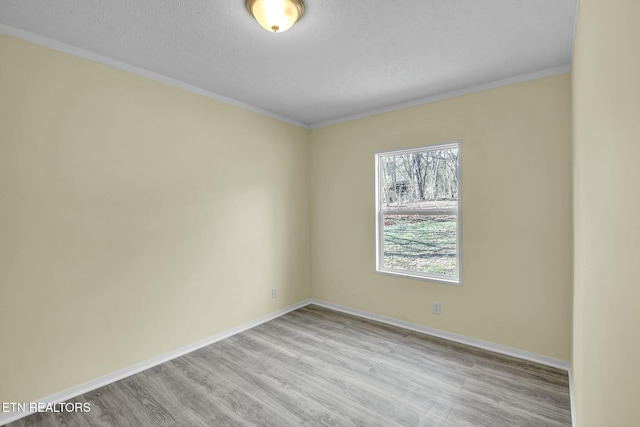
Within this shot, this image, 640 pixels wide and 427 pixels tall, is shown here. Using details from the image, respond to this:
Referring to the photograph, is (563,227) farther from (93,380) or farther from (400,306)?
(93,380)

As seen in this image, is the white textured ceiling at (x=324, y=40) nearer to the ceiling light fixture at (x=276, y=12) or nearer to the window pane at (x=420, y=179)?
the ceiling light fixture at (x=276, y=12)

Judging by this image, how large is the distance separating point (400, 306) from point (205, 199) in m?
2.50

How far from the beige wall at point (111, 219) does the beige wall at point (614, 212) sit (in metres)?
2.96

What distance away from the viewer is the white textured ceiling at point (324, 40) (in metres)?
1.80

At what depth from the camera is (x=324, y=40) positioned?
7.02ft

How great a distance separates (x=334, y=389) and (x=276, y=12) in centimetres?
264

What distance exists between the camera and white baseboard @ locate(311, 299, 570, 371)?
101 inches

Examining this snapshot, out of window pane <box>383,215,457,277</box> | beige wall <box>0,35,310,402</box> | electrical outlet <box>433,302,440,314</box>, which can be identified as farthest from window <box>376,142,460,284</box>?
beige wall <box>0,35,310,402</box>

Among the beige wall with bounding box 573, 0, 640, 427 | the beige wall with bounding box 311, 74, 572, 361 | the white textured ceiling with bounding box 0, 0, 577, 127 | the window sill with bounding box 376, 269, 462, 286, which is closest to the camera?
the beige wall with bounding box 573, 0, 640, 427

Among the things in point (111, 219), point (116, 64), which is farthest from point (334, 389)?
point (116, 64)

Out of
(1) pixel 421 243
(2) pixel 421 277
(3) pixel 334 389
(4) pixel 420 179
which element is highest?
(4) pixel 420 179

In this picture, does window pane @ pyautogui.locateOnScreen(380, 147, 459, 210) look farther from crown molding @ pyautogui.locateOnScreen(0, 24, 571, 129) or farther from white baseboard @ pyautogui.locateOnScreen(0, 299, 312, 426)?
white baseboard @ pyautogui.locateOnScreen(0, 299, 312, 426)

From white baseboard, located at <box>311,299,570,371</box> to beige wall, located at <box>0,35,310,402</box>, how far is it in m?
1.37

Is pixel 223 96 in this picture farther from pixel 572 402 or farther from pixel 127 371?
pixel 572 402
